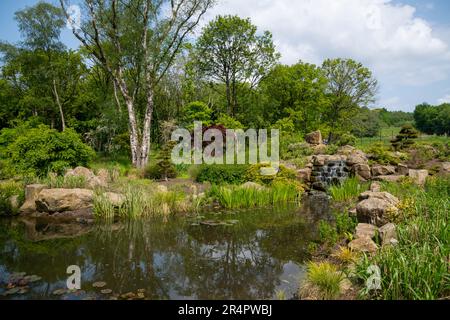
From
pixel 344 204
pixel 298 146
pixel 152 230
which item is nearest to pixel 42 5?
pixel 298 146

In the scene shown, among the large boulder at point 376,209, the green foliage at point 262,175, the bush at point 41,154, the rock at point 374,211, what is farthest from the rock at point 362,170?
the bush at point 41,154

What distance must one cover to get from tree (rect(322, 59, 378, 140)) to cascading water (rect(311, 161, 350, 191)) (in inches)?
533

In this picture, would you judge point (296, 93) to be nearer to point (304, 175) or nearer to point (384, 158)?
point (384, 158)

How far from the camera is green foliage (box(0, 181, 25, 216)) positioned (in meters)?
8.66

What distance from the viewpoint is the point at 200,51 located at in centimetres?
2244

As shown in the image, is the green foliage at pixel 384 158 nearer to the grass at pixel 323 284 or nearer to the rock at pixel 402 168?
the rock at pixel 402 168

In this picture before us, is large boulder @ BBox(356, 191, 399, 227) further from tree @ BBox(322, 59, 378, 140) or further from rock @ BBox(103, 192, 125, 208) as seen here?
tree @ BBox(322, 59, 378, 140)

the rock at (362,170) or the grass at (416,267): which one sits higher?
the rock at (362,170)

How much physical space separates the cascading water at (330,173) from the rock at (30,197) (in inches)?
415

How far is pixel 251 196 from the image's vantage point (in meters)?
9.74

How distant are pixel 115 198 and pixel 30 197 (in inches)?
103

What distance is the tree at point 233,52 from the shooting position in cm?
2153

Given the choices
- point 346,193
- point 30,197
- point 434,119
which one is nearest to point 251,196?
point 346,193
